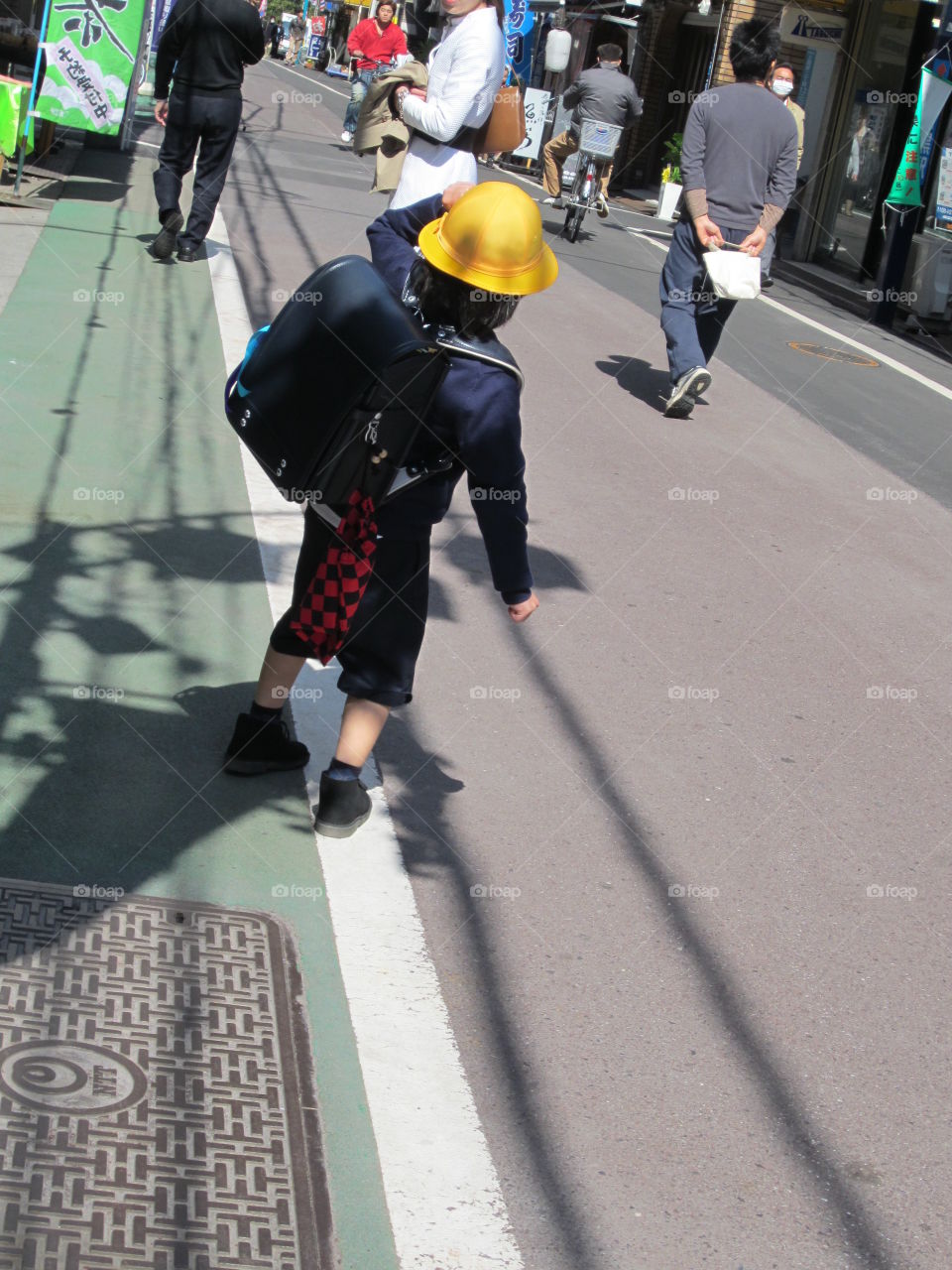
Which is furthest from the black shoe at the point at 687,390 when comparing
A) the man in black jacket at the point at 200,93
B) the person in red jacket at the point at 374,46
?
the person in red jacket at the point at 374,46

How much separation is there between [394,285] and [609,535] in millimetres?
3349

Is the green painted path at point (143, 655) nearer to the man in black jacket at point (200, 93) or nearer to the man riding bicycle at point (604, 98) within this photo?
the man in black jacket at point (200, 93)

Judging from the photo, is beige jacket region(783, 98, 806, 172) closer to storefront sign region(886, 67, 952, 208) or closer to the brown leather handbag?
storefront sign region(886, 67, 952, 208)

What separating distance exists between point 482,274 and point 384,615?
0.94 m

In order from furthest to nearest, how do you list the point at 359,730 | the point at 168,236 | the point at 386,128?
the point at 168,236
the point at 386,128
the point at 359,730

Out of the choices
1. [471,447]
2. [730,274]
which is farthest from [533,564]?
[730,274]

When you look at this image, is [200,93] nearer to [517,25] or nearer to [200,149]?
[200,149]

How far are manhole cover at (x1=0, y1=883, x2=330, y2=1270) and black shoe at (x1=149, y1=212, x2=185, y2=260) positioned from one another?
7.96 m

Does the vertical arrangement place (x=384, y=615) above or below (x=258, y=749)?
above

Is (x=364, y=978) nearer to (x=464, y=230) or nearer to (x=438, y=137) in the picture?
(x=464, y=230)

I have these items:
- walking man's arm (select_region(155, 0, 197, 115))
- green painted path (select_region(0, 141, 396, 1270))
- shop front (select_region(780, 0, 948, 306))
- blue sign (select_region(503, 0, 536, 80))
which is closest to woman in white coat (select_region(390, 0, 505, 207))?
green painted path (select_region(0, 141, 396, 1270))

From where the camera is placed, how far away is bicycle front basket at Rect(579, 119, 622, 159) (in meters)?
17.9

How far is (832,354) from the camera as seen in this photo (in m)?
13.8

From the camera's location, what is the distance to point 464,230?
3.56 m
